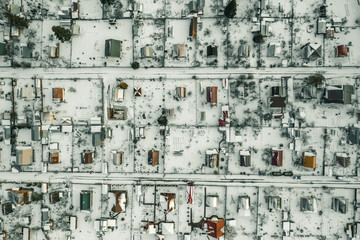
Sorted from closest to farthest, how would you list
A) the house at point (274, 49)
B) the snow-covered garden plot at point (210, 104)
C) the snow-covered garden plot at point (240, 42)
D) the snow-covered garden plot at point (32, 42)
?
the house at point (274, 49) → the snow-covered garden plot at point (240, 42) → the snow-covered garden plot at point (210, 104) → the snow-covered garden plot at point (32, 42)

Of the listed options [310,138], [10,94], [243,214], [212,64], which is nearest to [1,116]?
[10,94]

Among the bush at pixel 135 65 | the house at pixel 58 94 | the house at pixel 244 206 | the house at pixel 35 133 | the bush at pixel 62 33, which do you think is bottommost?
the house at pixel 244 206

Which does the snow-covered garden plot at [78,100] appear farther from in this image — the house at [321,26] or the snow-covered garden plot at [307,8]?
the house at [321,26]

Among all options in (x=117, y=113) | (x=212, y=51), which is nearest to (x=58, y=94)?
(x=117, y=113)

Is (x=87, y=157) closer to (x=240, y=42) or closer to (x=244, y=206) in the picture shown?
(x=244, y=206)

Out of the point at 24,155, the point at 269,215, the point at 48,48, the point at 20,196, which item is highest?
the point at 48,48

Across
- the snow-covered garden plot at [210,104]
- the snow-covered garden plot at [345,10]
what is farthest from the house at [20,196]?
the snow-covered garden plot at [345,10]

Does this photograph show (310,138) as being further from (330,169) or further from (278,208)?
(278,208)
